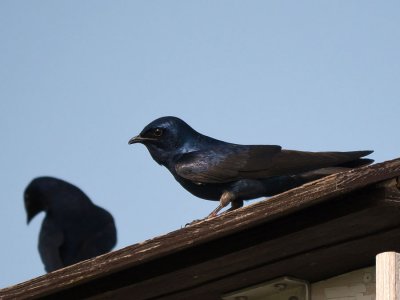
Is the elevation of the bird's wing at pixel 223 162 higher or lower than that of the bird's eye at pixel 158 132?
lower

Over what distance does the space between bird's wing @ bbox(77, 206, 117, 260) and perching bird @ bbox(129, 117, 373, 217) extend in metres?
2.26

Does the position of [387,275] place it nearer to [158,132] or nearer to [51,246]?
[158,132]

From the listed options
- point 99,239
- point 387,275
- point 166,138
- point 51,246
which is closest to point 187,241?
point 387,275

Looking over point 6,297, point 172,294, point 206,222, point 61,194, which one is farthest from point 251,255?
point 61,194

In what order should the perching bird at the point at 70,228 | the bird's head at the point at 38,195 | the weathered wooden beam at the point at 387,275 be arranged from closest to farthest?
the weathered wooden beam at the point at 387,275
the perching bird at the point at 70,228
the bird's head at the point at 38,195

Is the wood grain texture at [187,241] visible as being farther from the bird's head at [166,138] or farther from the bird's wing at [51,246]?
the bird's wing at [51,246]

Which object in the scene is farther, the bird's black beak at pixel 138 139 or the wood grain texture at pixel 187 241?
the bird's black beak at pixel 138 139

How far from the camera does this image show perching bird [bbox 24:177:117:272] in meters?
10.4

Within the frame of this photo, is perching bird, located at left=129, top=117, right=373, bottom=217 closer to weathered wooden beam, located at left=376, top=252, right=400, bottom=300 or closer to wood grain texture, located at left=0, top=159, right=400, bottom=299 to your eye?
wood grain texture, located at left=0, top=159, right=400, bottom=299

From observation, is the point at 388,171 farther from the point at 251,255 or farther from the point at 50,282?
the point at 50,282

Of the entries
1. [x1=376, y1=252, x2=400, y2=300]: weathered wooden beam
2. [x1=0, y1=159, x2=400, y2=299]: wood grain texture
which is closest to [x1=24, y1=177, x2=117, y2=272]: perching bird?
[x1=0, y1=159, x2=400, y2=299]: wood grain texture

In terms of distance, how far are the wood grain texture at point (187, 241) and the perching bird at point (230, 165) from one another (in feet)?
3.94

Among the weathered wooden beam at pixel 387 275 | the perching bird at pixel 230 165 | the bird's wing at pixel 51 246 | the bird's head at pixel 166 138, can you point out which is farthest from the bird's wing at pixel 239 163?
the bird's wing at pixel 51 246

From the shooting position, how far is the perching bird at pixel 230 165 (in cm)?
783
